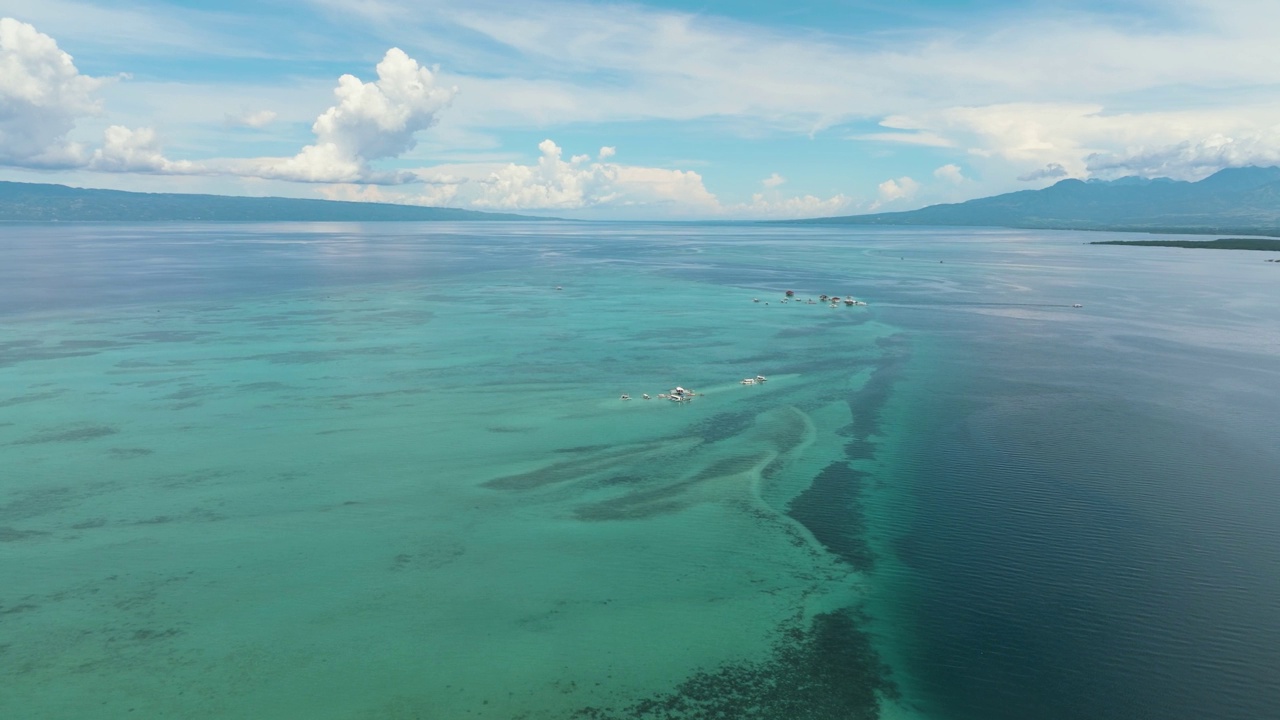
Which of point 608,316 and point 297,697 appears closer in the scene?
point 297,697

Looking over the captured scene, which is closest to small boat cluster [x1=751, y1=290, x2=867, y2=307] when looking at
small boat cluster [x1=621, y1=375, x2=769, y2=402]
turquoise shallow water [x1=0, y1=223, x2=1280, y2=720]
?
turquoise shallow water [x1=0, y1=223, x2=1280, y2=720]

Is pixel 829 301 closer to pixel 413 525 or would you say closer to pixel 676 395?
pixel 676 395

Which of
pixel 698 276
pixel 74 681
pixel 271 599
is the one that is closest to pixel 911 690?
pixel 271 599

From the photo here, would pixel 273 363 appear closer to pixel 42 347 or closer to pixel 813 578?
pixel 42 347

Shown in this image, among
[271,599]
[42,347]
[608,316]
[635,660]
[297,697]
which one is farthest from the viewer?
[608,316]

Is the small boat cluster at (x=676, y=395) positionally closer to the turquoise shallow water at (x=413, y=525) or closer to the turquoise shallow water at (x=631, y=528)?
the turquoise shallow water at (x=413, y=525)

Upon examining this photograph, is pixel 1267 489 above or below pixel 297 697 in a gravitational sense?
above

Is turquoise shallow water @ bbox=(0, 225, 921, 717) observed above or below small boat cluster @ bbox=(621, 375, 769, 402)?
below

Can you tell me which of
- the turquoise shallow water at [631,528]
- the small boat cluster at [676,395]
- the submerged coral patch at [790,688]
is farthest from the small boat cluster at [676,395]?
the submerged coral patch at [790,688]

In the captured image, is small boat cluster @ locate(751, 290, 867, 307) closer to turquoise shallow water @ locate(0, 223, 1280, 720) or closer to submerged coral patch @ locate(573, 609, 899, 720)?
turquoise shallow water @ locate(0, 223, 1280, 720)
